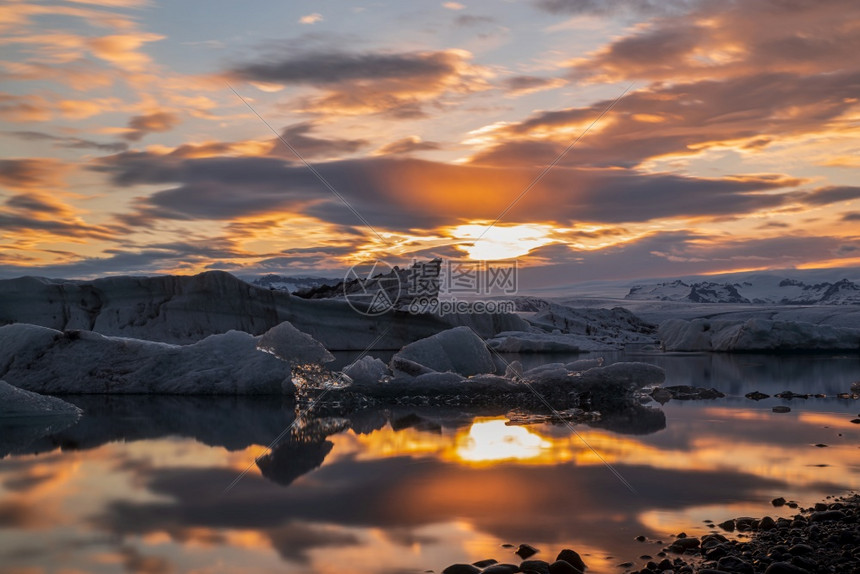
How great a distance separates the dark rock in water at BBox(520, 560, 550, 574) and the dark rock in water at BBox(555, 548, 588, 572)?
9 centimetres

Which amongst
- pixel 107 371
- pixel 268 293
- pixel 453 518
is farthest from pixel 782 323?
pixel 453 518

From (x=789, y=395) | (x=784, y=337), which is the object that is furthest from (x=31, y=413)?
(x=784, y=337)

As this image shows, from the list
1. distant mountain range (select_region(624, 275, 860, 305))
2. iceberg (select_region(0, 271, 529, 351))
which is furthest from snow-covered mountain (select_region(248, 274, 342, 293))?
iceberg (select_region(0, 271, 529, 351))

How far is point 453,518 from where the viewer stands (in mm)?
3391

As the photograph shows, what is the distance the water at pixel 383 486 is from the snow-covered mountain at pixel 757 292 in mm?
56355

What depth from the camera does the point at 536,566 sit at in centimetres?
268

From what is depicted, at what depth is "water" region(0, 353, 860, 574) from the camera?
2947mm

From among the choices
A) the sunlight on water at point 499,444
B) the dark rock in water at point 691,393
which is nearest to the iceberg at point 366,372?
the sunlight on water at point 499,444

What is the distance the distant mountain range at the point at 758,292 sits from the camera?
62.3 metres

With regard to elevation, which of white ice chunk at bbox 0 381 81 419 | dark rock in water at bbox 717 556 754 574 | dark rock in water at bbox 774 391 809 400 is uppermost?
dark rock in water at bbox 717 556 754 574

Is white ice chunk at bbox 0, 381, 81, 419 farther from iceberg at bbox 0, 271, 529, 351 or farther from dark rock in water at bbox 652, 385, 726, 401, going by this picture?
iceberg at bbox 0, 271, 529, 351

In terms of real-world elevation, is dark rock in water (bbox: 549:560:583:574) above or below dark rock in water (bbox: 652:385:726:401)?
above

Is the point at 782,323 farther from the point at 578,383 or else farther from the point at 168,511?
the point at 168,511

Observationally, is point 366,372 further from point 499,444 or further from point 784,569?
→ point 784,569
